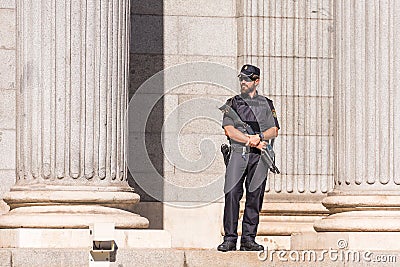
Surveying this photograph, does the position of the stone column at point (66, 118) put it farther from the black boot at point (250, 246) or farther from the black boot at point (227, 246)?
the black boot at point (250, 246)

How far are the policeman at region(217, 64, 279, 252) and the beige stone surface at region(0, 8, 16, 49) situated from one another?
3.94 m

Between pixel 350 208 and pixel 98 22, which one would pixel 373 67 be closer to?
pixel 350 208

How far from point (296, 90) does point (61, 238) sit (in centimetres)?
580

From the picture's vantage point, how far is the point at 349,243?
21406 millimetres

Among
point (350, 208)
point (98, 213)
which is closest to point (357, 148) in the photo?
point (350, 208)

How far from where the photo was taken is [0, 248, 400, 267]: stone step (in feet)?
62.7

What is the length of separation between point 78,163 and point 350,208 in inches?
161

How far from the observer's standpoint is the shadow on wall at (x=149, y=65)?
2395 cm

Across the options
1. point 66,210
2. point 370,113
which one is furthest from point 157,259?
point 370,113

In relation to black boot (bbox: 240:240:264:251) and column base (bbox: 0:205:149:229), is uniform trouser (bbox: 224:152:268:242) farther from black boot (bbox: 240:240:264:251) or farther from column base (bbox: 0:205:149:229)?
column base (bbox: 0:205:149:229)

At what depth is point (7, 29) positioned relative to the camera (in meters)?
23.1

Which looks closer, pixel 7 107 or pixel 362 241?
pixel 362 241

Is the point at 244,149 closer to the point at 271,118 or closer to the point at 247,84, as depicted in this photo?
the point at 271,118

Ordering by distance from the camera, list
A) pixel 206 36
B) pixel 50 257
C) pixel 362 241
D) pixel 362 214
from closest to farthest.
Result: pixel 50 257
pixel 362 241
pixel 362 214
pixel 206 36
